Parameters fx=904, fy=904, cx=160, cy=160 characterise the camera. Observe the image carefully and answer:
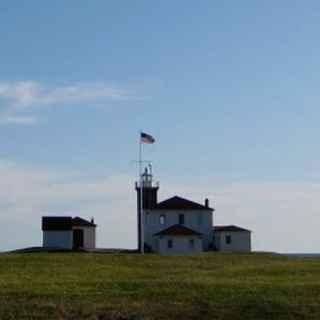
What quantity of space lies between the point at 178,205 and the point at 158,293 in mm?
49481

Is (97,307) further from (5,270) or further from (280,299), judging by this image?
(5,270)

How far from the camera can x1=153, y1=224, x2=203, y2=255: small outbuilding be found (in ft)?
238

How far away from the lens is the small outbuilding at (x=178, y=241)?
7250 cm

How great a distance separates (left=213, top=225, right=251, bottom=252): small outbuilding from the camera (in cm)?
7669

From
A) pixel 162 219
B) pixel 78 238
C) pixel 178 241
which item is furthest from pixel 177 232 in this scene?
pixel 78 238

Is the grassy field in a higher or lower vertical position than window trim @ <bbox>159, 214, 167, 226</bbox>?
lower

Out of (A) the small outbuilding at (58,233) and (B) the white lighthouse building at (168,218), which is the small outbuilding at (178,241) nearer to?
(B) the white lighthouse building at (168,218)

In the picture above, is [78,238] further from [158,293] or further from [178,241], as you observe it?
[158,293]

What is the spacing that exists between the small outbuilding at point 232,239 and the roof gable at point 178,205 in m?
2.37

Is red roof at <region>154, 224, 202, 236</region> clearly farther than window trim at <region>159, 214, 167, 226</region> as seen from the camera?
No

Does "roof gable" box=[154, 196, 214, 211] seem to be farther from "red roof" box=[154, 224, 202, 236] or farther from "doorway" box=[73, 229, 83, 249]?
"doorway" box=[73, 229, 83, 249]

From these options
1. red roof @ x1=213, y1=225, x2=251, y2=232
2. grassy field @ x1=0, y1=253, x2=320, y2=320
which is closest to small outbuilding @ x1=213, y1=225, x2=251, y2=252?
red roof @ x1=213, y1=225, x2=251, y2=232

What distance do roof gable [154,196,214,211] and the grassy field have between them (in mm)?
36886

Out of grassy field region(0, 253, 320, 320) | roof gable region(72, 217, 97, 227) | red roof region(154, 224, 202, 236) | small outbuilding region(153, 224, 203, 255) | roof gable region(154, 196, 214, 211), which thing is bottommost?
grassy field region(0, 253, 320, 320)
